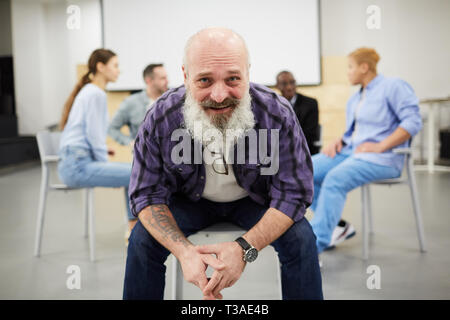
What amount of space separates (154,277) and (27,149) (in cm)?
675

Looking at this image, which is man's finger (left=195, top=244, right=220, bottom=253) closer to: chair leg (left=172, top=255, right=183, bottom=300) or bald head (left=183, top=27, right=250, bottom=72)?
chair leg (left=172, top=255, right=183, bottom=300)

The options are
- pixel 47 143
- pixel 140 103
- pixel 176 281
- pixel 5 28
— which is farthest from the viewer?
pixel 5 28

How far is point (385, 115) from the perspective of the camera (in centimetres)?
216

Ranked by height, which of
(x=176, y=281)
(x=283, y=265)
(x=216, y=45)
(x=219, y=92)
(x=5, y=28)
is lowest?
(x=176, y=281)

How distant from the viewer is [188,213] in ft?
3.99

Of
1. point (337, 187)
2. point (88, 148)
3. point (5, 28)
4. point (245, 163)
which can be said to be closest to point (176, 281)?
point (245, 163)

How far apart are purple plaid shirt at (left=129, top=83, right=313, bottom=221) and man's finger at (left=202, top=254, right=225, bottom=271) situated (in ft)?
0.71

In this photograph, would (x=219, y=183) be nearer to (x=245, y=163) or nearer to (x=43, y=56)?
(x=245, y=163)

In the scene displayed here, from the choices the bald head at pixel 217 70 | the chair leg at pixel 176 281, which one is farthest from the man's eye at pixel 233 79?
the chair leg at pixel 176 281

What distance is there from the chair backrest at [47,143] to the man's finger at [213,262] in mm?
1486

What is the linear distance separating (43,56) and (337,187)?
7136mm

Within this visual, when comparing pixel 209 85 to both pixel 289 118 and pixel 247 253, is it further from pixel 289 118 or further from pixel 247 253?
pixel 247 253

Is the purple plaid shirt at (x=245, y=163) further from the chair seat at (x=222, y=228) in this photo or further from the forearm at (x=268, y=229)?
the chair seat at (x=222, y=228)
